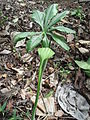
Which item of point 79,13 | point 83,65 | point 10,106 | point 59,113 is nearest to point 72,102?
point 59,113

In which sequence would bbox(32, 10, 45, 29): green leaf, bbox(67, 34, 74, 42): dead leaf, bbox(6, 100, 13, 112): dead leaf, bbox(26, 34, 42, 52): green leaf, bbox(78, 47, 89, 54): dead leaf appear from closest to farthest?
bbox(26, 34, 42, 52): green leaf
bbox(32, 10, 45, 29): green leaf
bbox(6, 100, 13, 112): dead leaf
bbox(78, 47, 89, 54): dead leaf
bbox(67, 34, 74, 42): dead leaf

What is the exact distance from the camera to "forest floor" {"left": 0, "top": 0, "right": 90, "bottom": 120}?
153cm

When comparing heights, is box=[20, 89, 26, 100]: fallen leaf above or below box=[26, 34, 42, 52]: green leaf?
below

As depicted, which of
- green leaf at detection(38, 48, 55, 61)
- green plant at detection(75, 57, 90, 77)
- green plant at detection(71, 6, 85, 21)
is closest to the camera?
green leaf at detection(38, 48, 55, 61)

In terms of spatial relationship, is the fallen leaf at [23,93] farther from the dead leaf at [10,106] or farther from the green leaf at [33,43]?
the green leaf at [33,43]

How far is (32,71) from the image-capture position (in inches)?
69.4

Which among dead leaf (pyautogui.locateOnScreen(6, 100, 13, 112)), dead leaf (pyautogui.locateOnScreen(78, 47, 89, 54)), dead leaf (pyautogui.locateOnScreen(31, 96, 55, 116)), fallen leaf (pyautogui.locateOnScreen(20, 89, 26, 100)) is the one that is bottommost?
dead leaf (pyautogui.locateOnScreen(31, 96, 55, 116))

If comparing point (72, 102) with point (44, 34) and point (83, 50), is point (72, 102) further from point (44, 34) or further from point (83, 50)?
point (44, 34)

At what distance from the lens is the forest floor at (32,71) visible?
5.02 feet

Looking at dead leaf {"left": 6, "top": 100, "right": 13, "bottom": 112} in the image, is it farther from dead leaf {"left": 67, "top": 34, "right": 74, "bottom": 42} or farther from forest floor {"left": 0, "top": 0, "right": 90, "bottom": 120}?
dead leaf {"left": 67, "top": 34, "right": 74, "bottom": 42}

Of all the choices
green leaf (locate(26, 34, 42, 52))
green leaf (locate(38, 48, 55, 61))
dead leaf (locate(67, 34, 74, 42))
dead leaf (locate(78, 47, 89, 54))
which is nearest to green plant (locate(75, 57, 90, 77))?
dead leaf (locate(78, 47, 89, 54))

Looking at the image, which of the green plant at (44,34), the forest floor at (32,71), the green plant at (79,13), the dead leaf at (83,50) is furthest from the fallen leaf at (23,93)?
the green plant at (79,13)

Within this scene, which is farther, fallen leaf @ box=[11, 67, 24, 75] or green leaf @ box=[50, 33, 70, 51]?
fallen leaf @ box=[11, 67, 24, 75]

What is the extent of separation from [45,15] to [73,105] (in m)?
0.68
